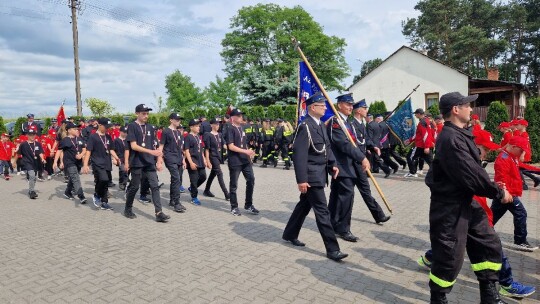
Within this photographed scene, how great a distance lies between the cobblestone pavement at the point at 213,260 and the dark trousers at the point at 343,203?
36 cm

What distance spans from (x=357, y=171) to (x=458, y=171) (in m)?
3.34

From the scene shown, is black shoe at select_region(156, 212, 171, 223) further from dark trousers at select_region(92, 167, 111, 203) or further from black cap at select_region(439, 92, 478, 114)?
black cap at select_region(439, 92, 478, 114)

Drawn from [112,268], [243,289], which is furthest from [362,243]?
[112,268]

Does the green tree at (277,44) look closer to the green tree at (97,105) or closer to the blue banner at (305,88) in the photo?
the green tree at (97,105)

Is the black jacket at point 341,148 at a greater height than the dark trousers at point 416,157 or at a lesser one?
greater

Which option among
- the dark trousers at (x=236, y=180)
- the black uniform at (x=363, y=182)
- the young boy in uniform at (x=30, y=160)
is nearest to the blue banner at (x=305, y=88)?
the black uniform at (x=363, y=182)

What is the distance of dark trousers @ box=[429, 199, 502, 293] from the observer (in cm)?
325

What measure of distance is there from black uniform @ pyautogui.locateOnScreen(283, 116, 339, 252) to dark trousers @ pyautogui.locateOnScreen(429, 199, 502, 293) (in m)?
1.80

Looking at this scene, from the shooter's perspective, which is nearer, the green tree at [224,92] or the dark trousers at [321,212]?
the dark trousers at [321,212]

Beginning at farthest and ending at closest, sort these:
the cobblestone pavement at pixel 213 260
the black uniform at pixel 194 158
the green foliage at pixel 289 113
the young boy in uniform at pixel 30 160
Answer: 1. the green foliage at pixel 289 113
2. the young boy in uniform at pixel 30 160
3. the black uniform at pixel 194 158
4. the cobblestone pavement at pixel 213 260

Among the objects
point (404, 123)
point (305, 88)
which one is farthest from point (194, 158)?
point (404, 123)

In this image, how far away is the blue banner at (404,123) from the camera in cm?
1367

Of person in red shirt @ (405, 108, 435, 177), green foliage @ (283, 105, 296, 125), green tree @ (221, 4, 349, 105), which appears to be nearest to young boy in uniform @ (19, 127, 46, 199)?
person in red shirt @ (405, 108, 435, 177)

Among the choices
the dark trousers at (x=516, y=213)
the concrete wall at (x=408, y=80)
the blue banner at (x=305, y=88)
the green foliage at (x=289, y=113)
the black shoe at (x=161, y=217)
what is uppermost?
the concrete wall at (x=408, y=80)
